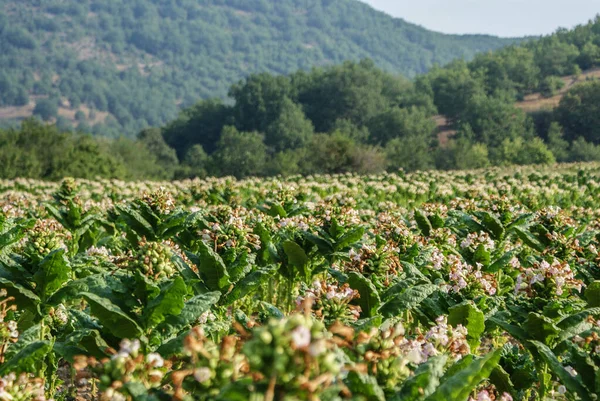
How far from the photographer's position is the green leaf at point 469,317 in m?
6.27

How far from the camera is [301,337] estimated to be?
2625 millimetres

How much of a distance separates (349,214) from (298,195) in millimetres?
7805

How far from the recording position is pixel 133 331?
17.6 ft

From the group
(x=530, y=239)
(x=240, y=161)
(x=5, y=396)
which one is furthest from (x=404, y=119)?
(x=5, y=396)

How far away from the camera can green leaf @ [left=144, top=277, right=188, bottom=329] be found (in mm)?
5062

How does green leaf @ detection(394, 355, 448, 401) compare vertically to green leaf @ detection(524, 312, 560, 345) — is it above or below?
above

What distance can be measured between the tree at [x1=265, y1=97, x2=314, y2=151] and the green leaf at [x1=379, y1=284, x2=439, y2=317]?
104461 millimetres

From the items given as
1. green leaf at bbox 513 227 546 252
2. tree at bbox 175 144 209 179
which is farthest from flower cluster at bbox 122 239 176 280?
tree at bbox 175 144 209 179

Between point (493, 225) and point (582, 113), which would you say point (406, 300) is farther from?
point (582, 113)

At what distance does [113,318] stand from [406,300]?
2972mm

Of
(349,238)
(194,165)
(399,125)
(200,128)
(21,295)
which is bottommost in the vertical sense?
(200,128)

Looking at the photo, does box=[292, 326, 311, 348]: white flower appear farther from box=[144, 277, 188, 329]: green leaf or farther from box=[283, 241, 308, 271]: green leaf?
box=[283, 241, 308, 271]: green leaf

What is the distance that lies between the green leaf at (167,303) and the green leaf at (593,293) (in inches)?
181

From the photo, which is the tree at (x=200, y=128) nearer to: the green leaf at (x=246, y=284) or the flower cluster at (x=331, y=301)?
the green leaf at (x=246, y=284)
